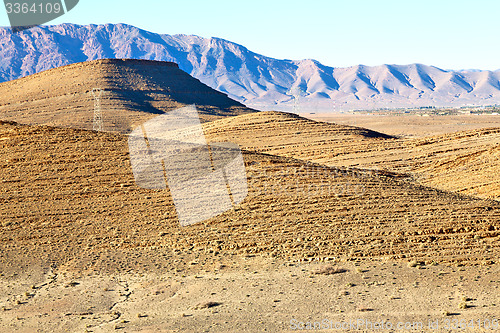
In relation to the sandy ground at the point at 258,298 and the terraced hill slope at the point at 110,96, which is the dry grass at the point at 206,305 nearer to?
the sandy ground at the point at 258,298

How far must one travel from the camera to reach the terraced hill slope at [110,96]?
250 ft

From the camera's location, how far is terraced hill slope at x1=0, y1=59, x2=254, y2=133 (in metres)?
76.3

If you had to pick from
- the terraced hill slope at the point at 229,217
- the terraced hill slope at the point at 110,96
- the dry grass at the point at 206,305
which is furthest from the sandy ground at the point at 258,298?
the terraced hill slope at the point at 110,96

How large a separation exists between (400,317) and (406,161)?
28.6m

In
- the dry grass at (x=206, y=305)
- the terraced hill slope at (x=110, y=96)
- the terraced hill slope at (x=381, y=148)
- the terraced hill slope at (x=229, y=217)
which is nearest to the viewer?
the dry grass at (x=206, y=305)

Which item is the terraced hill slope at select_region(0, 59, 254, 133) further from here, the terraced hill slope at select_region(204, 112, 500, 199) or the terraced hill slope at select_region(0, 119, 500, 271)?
the terraced hill slope at select_region(0, 119, 500, 271)

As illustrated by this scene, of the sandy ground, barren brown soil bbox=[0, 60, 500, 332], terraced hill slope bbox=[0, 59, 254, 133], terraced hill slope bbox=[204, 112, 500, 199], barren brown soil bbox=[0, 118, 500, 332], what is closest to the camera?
the sandy ground

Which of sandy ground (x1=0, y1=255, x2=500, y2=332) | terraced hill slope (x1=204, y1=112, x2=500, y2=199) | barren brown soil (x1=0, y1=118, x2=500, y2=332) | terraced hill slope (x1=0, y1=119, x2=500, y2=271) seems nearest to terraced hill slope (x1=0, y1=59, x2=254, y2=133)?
terraced hill slope (x1=204, y1=112, x2=500, y2=199)

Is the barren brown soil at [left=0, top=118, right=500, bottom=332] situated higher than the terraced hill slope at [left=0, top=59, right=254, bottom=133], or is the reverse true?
the terraced hill slope at [left=0, top=59, right=254, bottom=133]

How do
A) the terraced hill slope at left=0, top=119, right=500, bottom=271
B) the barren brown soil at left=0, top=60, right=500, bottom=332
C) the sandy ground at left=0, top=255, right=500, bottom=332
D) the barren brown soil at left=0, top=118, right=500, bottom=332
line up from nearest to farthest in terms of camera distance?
the sandy ground at left=0, top=255, right=500, bottom=332, the barren brown soil at left=0, top=60, right=500, bottom=332, the barren brown soil at left=0, top=118, right=500, bottom=332, the terraced hill slope at left=0, top=119, right=500, bottom=271

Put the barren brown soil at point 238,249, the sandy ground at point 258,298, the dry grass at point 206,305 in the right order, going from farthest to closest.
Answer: the dry grass at point 206,305, the barren brown soil at point 238,249, the sandy ground at point 258,298

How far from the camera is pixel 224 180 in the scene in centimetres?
2458

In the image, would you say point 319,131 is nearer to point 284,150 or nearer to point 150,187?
point 284,150

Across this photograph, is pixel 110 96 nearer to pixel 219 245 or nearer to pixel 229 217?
pixel 229 217
